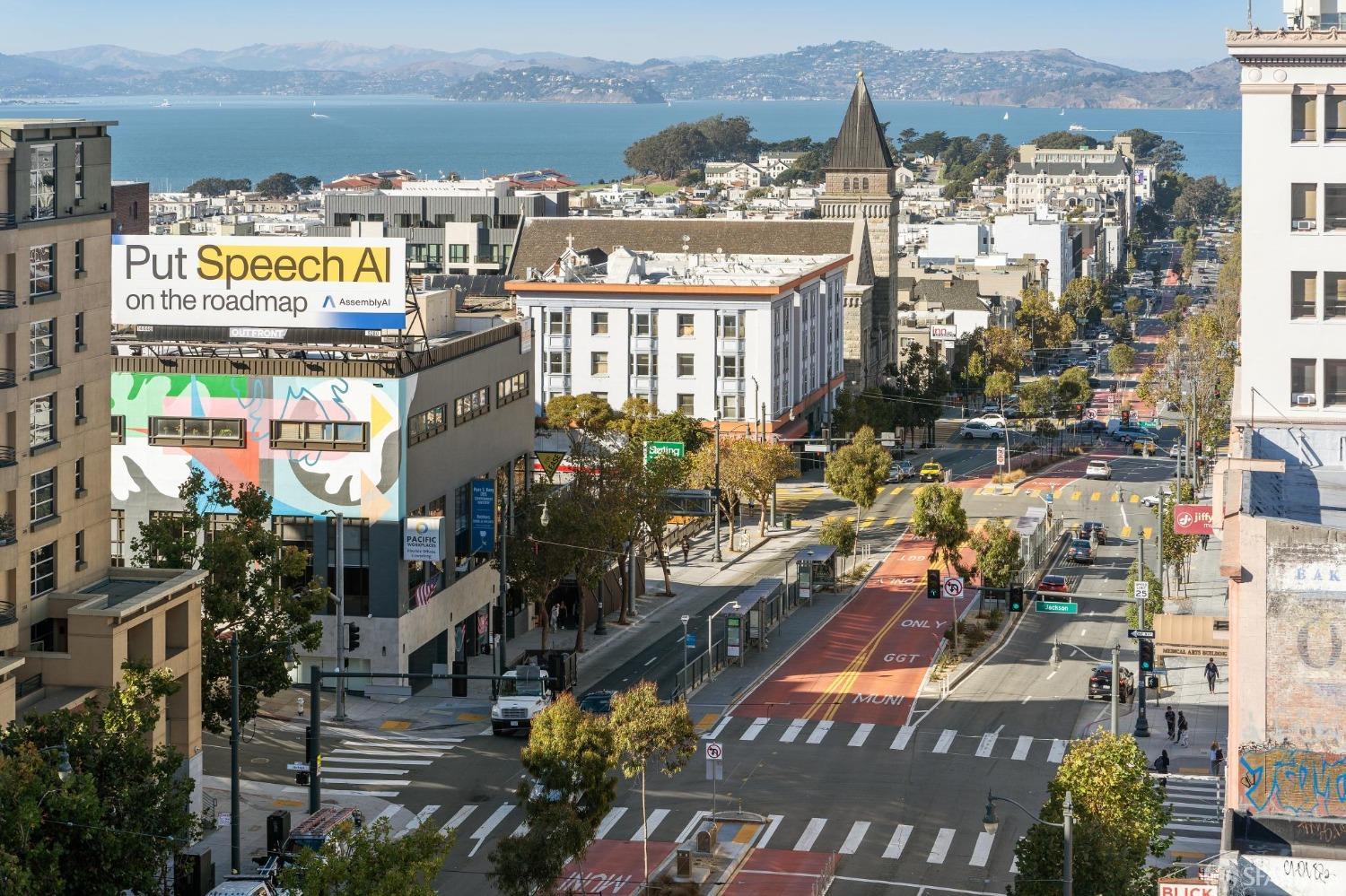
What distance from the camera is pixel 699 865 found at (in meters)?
54.5

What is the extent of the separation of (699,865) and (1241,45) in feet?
101

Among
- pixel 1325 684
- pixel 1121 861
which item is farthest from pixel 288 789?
pixel 1325 684

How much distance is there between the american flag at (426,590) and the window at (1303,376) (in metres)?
33.3

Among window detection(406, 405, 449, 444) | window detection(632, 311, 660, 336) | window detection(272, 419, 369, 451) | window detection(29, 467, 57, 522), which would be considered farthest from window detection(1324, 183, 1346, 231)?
window detection(632, 311, 660, 336)

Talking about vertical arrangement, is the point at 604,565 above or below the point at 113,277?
below

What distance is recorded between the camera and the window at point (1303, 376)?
6166cm

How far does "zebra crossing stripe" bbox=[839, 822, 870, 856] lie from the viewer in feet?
185

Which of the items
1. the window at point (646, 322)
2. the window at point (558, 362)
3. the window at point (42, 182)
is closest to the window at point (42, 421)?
the window at point (42, 182)

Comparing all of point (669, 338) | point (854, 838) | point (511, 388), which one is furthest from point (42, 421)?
point (669, 338)

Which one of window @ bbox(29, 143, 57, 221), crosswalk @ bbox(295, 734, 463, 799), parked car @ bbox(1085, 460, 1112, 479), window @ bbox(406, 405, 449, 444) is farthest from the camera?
parked car @ bbox(1085, 460, 1112, 479)

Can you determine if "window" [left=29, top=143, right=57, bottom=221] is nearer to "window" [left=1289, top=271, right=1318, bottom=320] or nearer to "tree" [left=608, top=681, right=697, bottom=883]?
"tree" [left=608, top=681, right=697, bottom=883]

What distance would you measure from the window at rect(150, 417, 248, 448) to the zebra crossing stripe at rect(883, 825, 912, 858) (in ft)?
99.5

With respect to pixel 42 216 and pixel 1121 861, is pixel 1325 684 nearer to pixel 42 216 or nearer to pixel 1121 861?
pixel 1121 861

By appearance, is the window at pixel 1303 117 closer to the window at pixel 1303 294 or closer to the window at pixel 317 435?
the window at pixel 1303 294
